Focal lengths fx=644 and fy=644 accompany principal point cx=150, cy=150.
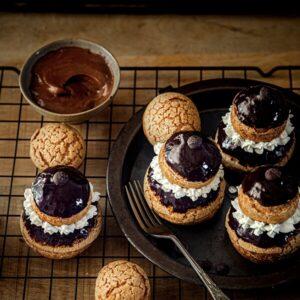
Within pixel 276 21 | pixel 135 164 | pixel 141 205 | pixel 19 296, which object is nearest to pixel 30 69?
pixel 135 164

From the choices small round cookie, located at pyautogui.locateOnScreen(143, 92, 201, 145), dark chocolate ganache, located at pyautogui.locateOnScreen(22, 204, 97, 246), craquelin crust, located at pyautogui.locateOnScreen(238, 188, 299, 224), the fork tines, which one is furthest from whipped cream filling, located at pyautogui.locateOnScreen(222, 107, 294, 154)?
dark chocolate ganache, located at pyautogui.locateOnScreen(22, 204, 97, 246)

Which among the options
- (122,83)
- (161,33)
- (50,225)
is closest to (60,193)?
(50,225)

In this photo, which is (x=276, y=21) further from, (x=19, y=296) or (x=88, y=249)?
(x=19, y=296)

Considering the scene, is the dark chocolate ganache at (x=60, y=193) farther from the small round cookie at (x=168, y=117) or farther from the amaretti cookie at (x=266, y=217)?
the amaretti cookie at (x=266, y=217)

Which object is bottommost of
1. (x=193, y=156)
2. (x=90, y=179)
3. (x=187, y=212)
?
(x=90, y=179)

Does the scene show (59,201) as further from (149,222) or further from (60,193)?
(149,222)

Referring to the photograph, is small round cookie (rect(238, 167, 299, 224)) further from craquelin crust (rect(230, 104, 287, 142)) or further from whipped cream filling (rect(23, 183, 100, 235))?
whipped cream filling (rect(23, 183, 100, 235))

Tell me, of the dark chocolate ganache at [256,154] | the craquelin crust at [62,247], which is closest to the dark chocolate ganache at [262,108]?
the dark chocolate ganache at [256,154]
